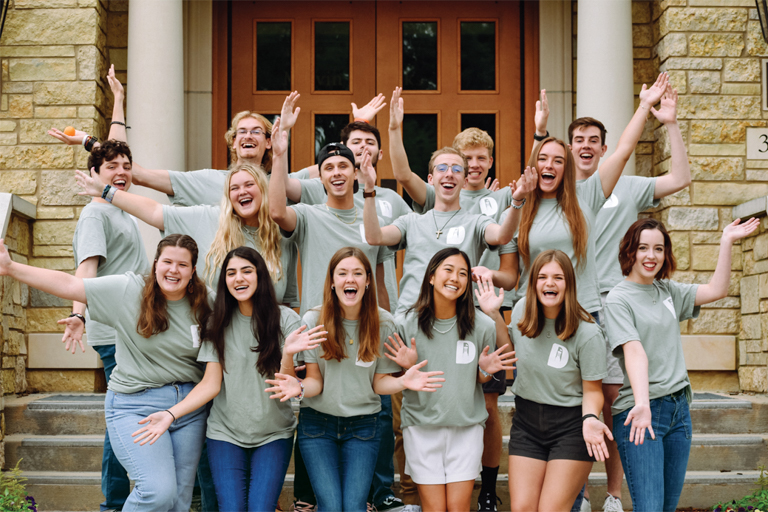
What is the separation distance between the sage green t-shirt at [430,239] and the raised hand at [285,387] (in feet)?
2.50

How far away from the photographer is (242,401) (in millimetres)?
3344

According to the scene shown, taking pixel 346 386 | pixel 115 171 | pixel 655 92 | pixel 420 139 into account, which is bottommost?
pixel 346 386

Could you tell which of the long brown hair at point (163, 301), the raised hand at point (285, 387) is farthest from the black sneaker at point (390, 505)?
the long brown hair at point (163, 301)

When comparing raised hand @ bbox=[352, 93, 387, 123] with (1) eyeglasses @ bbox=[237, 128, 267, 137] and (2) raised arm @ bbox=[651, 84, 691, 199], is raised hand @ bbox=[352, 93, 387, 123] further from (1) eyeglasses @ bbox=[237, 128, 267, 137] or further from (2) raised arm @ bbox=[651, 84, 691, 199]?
(2) raised arm @ bbox=[651, 84, 691, 199]

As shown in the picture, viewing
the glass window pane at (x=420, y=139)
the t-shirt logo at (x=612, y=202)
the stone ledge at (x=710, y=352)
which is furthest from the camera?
the glass window pane at (x=420, y=139)

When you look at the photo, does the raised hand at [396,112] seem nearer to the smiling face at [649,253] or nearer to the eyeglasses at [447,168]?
the eyeglasses at [447,168]

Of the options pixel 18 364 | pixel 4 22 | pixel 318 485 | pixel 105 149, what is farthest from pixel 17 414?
pixel 4 22

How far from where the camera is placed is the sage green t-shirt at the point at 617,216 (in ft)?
13.0

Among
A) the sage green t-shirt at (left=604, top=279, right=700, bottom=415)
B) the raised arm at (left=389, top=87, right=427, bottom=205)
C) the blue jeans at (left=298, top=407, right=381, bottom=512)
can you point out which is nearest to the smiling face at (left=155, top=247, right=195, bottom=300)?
the blue jeans at (left=298, top=407, right=381, bottom=512)

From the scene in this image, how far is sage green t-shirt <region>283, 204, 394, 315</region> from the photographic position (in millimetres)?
3736

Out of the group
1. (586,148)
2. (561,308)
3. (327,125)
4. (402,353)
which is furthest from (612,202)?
(327,125)

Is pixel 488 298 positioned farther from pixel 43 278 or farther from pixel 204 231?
pixel 43 278

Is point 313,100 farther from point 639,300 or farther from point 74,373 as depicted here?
point 639,300

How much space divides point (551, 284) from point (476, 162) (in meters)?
1.15
